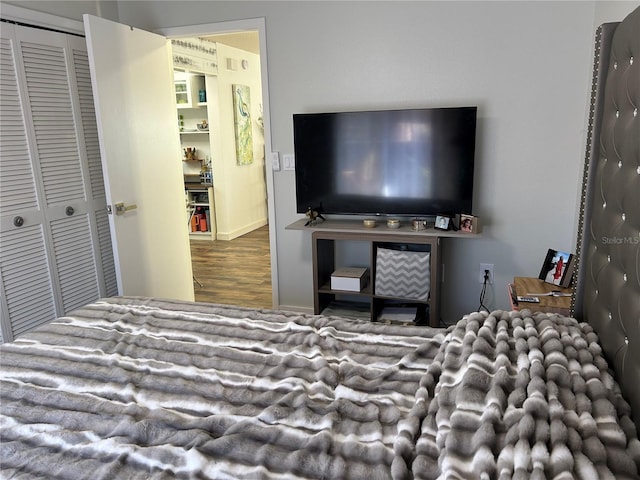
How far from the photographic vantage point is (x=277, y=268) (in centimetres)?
361

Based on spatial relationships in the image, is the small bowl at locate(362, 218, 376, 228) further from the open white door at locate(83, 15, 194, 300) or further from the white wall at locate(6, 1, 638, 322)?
the open white door at locate(83, 15, 194, 300)

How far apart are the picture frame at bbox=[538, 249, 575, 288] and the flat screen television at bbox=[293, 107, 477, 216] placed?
65 centimetres

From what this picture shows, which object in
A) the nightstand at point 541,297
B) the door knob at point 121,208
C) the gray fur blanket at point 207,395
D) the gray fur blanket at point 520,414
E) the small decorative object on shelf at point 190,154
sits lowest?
the nightstand at point 541,297

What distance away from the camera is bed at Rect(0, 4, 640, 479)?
3.30ft

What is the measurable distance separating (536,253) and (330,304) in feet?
4.61

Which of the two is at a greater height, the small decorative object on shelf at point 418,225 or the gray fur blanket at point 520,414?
the small decorative object on shelf at point 418,225

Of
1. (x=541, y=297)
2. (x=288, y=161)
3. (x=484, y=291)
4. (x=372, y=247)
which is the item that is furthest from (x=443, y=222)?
(x=288, y=161)

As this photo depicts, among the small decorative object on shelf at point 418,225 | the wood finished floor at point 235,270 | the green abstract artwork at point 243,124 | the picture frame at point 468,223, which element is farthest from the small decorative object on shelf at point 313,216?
the green abstract artwork at point 243,124

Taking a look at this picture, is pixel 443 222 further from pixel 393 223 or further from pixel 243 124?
pixel 243 124

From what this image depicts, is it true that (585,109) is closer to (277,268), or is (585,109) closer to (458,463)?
(277,268)

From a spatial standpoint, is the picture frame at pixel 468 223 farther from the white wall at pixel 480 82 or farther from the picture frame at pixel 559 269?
the picture frame at pixel 559 269

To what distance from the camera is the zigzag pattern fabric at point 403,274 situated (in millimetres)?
2973

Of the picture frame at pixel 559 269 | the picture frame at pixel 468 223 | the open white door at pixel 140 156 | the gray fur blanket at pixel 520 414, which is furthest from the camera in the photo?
the open white door at pixel 140 156

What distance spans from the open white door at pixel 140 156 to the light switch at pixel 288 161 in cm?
87
